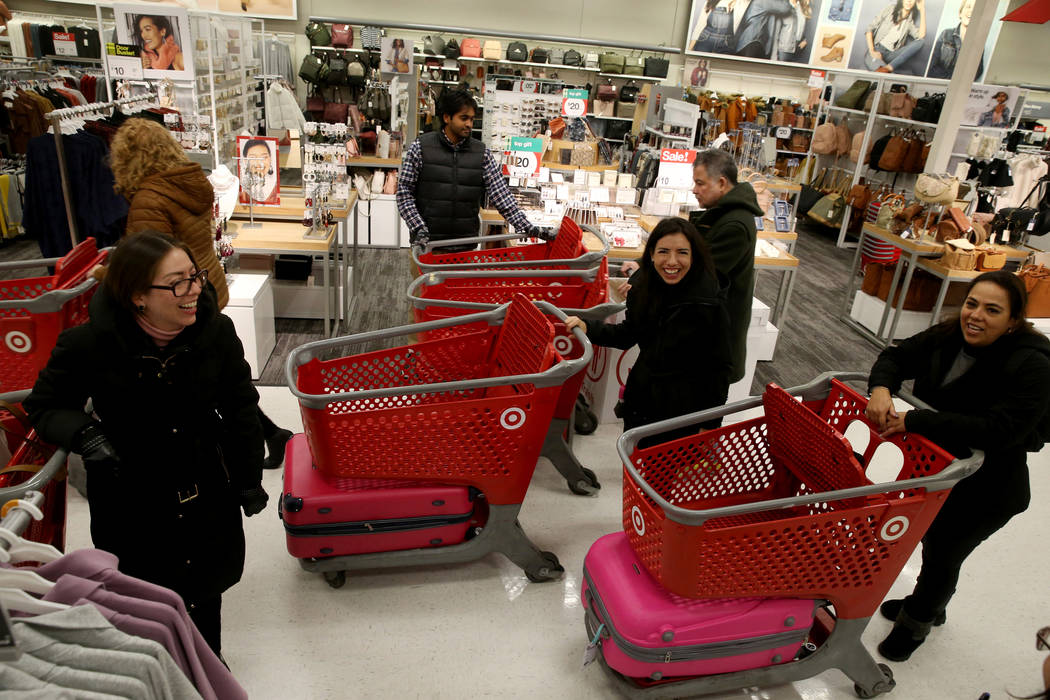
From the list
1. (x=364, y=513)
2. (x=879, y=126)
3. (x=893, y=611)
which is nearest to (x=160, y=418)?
(x=364, y=513)

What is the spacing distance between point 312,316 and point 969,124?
7804 mm

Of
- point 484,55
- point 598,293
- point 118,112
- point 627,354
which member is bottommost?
point 627,354

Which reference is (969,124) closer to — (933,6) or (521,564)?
(933,6)

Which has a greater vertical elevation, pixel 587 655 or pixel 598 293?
pixel 598 293

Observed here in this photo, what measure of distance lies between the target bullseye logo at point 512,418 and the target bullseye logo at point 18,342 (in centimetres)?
191

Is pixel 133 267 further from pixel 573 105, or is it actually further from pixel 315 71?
pixel 315 71

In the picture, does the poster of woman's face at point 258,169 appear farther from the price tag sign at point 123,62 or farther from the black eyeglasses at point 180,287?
the black eyeglasses at point 180,287

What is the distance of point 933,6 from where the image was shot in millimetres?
12742

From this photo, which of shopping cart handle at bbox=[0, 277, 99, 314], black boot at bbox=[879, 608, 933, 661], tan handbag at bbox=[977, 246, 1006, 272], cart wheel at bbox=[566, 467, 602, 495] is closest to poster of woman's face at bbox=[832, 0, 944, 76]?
tan handbag at bbox=[977, 246, 1006, 272]

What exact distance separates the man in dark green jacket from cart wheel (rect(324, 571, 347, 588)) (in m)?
1.95

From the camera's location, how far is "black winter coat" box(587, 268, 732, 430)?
282cm

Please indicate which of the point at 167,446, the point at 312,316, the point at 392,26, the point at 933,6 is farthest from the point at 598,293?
the point at 933,6

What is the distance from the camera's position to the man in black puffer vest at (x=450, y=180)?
439cm

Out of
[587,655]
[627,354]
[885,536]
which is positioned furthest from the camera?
[627,354]
